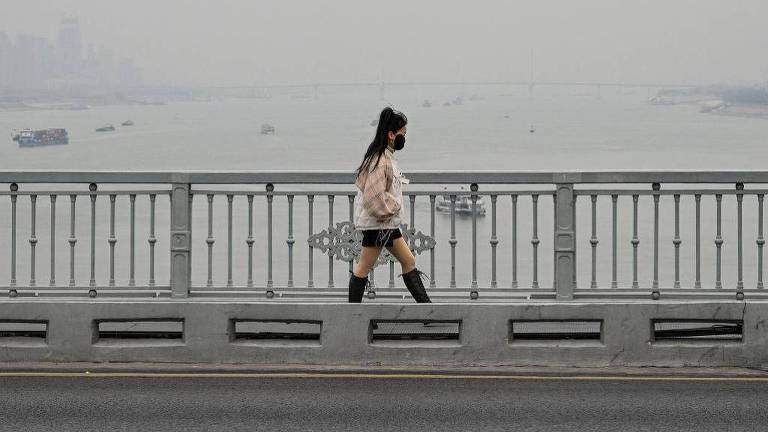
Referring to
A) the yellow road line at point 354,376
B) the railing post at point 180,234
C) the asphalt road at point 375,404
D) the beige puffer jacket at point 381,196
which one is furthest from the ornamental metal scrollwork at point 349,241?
the asphalt road at point 375,404

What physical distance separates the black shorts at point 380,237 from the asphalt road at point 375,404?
1136 mm

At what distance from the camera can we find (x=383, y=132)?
9812mm

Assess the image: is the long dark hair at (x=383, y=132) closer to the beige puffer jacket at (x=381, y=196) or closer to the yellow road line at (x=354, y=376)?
the beige puffer jacket at (x=381, y=196)

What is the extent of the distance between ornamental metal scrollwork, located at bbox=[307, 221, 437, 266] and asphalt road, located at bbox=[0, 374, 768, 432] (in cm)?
138

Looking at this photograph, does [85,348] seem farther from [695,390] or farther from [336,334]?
[695,390]

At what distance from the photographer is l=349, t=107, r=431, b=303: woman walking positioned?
32.1ft

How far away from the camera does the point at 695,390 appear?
28.8ft

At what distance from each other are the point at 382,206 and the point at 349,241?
70 cm

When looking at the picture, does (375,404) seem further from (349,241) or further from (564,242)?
(564,242)

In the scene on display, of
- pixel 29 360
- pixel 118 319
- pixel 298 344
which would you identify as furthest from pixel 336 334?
pixel 29 360

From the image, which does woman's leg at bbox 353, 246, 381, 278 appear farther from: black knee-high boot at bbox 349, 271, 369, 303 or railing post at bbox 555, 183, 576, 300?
railing post at bbox 555, 183, 576, 300

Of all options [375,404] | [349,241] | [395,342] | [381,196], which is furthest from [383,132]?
[375,404]

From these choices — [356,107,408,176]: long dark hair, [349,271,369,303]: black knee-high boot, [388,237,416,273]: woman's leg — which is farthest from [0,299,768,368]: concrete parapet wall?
[356,107,408,176]: long dark hair

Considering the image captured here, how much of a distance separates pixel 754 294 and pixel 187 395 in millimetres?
4466
